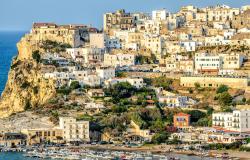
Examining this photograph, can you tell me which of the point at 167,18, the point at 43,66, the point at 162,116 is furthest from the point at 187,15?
the point at 162,116

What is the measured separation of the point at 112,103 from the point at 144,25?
22.5 m

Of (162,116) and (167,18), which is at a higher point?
(167,18)

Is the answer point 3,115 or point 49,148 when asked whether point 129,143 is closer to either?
point 49,148

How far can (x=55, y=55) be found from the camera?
94062 mm

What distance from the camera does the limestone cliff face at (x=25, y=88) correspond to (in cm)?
8775

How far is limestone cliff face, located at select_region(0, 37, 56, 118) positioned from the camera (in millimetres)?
87750

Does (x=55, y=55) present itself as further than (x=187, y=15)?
No

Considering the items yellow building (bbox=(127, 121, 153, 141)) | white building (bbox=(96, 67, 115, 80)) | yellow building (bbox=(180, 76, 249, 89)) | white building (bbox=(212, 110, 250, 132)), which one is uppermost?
white building (bbox=(96, 67, 115, 80))

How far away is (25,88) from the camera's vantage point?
296 feet

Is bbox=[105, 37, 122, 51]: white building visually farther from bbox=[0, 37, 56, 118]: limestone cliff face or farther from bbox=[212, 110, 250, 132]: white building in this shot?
bbox=[212, 110, 250, 132]: white building

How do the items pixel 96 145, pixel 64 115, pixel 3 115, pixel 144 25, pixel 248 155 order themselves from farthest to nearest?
pixel 144 25
pixel 3 115
pixel 64 115
pixel 96 145
pixel 248 155

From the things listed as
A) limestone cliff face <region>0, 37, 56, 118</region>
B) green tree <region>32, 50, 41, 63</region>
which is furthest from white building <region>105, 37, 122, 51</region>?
green tree <region>32, 50, 41, 63</region>

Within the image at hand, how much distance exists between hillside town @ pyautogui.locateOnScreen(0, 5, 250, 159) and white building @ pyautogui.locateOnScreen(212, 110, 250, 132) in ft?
0.22

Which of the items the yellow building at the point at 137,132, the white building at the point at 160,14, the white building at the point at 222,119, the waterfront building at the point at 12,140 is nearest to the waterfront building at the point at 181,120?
the white building at the point at 222,119
